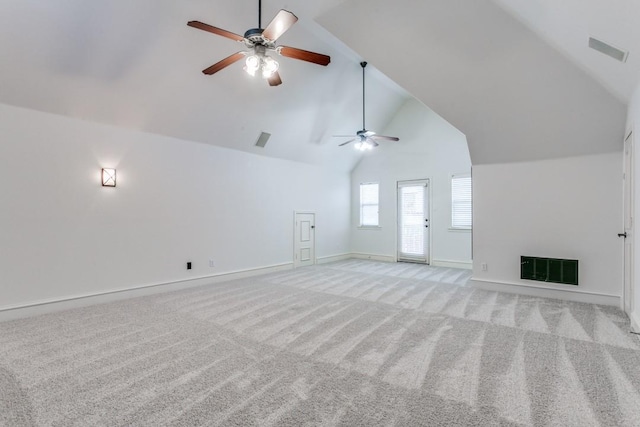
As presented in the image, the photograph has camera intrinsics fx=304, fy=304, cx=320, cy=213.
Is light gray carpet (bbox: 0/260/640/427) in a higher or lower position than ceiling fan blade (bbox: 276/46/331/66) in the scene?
lower

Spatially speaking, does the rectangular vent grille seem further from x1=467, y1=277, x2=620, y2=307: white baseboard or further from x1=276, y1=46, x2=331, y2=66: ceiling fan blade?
x1=276, y1=46, x2=331, y2=66: ceiling fan blade

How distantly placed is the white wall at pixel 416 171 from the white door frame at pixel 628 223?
Result: 3100mm

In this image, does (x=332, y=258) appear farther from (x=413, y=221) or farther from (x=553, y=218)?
(x=553, y=218)

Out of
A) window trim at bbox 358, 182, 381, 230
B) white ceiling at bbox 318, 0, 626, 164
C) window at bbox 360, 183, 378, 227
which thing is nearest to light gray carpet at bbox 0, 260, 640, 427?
white ceiling at bbox 318, 0, 626, 164

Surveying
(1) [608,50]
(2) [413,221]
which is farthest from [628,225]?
(2) [413,221]

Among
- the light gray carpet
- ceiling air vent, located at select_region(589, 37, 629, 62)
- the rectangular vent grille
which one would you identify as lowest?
the light gray carpet

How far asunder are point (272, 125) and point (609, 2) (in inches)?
188

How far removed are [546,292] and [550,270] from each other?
35cm

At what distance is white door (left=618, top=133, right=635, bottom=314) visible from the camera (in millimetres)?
3588

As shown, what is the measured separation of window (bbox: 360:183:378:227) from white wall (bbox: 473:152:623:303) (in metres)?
3.55

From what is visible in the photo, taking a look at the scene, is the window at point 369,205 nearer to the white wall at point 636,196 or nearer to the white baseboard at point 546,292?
the white baseboard at point 546,292

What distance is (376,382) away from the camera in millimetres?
2229

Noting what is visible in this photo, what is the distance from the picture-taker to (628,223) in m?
3.78

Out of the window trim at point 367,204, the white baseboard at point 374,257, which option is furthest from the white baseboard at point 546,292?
the window trim at point 367,204
